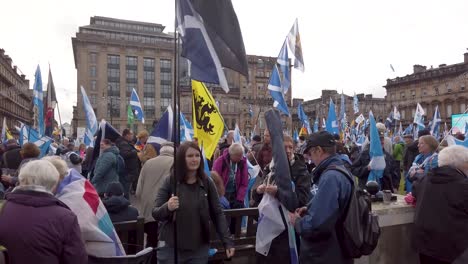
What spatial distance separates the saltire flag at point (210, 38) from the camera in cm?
370

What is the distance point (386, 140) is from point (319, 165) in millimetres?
6240

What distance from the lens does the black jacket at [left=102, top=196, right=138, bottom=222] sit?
472cm

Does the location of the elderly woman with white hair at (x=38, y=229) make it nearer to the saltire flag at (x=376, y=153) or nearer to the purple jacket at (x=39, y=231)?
the purple jacket at (x=39, y=231)

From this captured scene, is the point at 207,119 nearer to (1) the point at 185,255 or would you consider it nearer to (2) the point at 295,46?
(1) the point at 185,255

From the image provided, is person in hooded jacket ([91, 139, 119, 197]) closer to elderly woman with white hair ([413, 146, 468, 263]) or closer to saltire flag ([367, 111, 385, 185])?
saltire flag ([367, 111, 385, 185])

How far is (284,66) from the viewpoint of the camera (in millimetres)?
11680

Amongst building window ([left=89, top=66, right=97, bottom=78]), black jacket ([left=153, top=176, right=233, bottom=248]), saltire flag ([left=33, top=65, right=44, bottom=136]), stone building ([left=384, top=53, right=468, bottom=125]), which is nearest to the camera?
black jacket ([left=153, top=176, right=233, bottom=248])

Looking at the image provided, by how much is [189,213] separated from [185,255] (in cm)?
41

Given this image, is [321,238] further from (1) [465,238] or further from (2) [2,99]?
(2) [2,99]

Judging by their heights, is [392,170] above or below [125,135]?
below

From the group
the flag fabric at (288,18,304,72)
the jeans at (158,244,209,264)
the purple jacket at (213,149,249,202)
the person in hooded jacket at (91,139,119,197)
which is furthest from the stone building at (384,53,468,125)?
the jeans at (158,244,209,264)

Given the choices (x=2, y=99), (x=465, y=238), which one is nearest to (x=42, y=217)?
(x=465, y=238)

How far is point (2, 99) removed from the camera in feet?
247

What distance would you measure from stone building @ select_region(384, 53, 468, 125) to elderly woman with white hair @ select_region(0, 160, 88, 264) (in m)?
74.8
